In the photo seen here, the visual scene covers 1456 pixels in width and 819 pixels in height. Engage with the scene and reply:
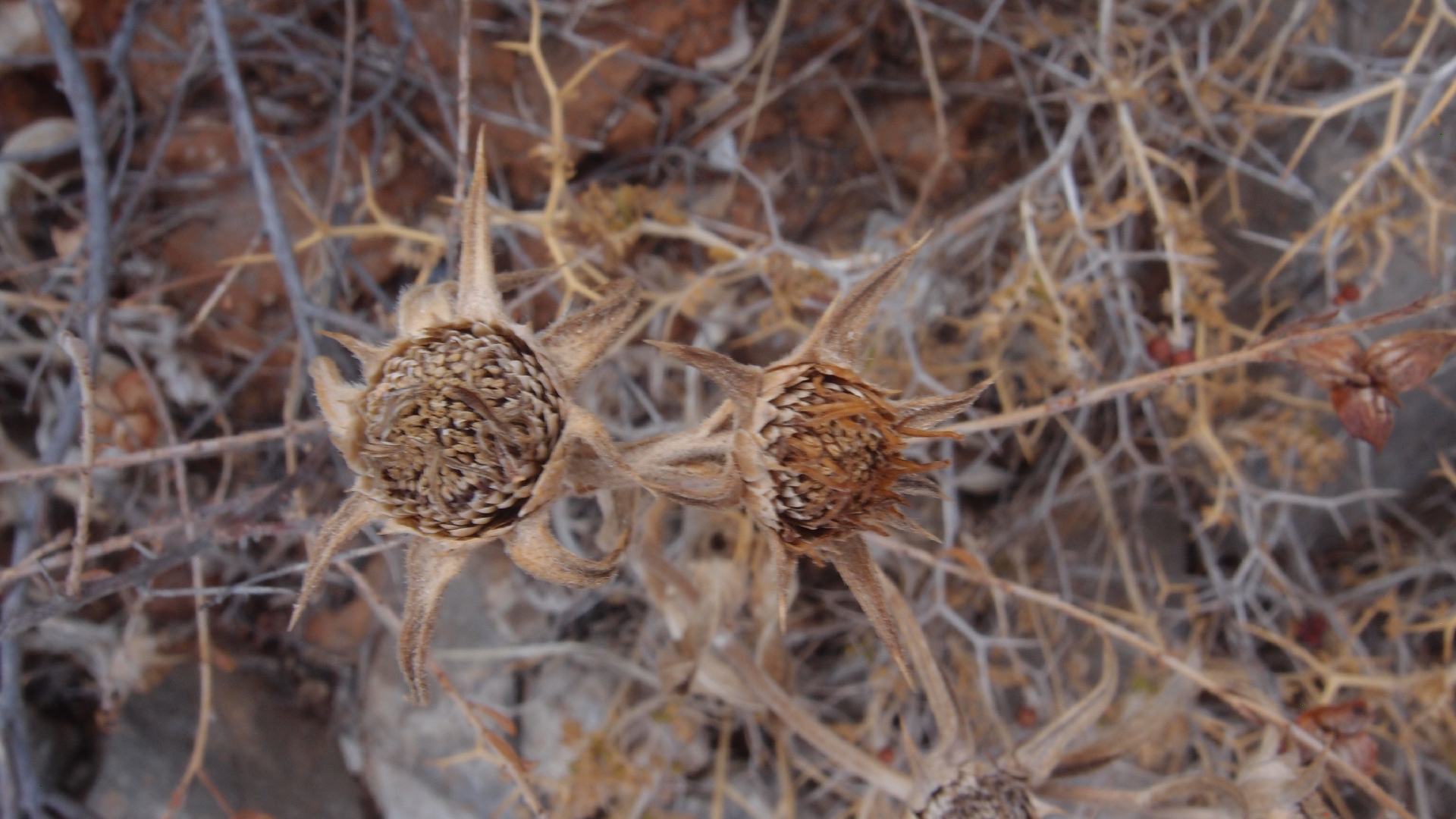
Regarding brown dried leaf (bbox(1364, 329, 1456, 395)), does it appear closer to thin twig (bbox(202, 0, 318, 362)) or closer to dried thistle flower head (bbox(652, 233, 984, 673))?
dried thistle flower head (bbox(652, 233, 984, 673))

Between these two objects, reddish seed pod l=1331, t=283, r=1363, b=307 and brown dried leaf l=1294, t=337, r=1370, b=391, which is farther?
reddish seed pod l=1331, t=283, r=1363, b=307

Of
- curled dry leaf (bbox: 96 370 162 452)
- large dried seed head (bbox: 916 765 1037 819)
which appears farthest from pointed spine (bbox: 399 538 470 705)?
curled dry leaf (bbox: 96 370 162 452)

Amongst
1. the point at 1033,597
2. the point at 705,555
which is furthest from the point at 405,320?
the point at 1033,597

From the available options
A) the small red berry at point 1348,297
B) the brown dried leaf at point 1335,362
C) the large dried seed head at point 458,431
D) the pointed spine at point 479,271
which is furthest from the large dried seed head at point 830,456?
the small red berry at point 1348,297

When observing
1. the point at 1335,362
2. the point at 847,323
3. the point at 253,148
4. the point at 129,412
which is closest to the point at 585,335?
the point at 847,323

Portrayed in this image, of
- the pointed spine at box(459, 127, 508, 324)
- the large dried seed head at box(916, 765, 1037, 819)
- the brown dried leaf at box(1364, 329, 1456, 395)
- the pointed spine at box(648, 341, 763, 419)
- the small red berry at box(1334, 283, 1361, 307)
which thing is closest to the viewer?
the pointed spine at box(648, 341, 763, 419)
